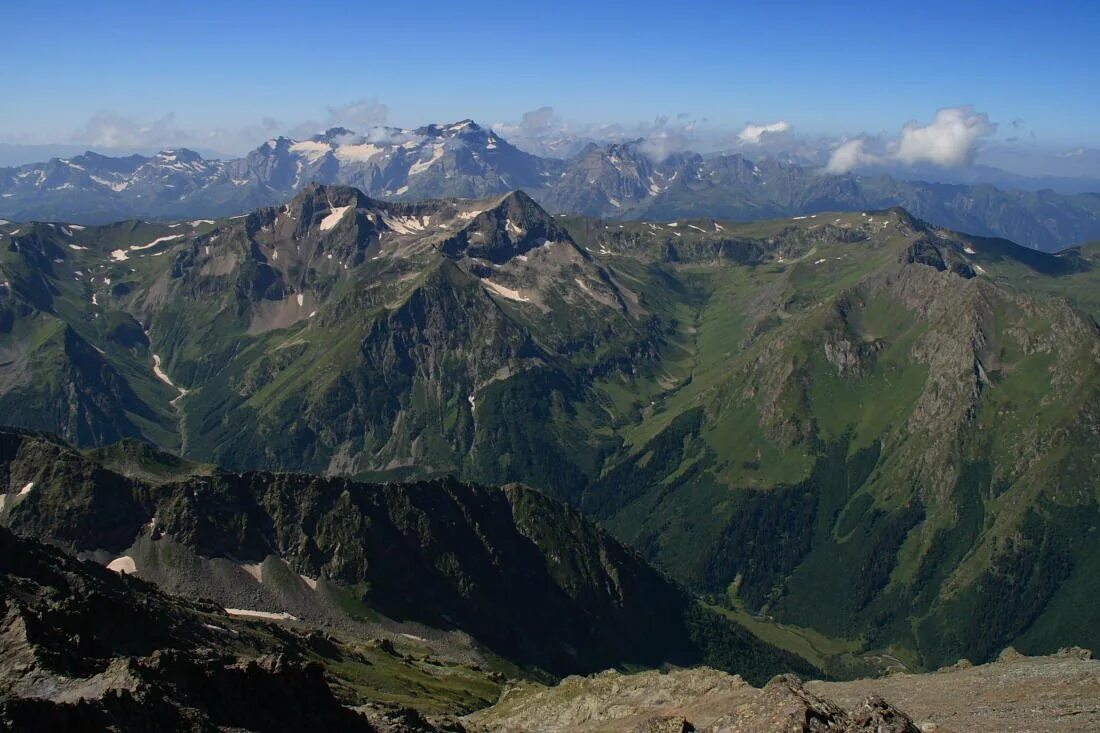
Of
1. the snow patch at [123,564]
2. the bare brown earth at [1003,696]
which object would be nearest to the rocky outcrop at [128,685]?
the bare brown earth at [1003,696]

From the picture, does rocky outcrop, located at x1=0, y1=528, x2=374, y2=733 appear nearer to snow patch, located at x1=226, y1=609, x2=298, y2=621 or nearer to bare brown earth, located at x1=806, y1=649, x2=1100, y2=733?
bare brown earth, located at x1=806, y1=649, x2=1100, y2=733

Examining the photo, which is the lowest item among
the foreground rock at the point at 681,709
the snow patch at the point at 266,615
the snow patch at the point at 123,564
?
the snow patch at the point at 266,615

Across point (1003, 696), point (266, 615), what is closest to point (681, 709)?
point (1003, 696)

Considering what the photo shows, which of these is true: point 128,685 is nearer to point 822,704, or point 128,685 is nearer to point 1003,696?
point 822,704

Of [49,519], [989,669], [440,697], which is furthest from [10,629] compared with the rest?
[49,519]

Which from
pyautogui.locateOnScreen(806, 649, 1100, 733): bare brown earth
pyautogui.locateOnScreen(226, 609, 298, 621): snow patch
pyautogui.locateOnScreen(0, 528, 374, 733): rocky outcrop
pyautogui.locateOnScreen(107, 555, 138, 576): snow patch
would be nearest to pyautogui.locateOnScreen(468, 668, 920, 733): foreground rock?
pyautogui.locateOnScreen(806, 649, 1100, 733): bare brown earth

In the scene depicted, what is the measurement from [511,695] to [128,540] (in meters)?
114

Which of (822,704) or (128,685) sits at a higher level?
(128,685)

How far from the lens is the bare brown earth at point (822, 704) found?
5759 centimetres

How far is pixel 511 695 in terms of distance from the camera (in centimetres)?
13450

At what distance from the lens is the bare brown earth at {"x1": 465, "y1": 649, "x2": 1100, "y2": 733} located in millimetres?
57594

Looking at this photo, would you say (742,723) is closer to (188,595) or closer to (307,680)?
(307,680)

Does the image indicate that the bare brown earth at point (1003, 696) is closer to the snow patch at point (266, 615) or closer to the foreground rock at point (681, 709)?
the foreground rock at point (681, 709)

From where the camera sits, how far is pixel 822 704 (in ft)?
192
